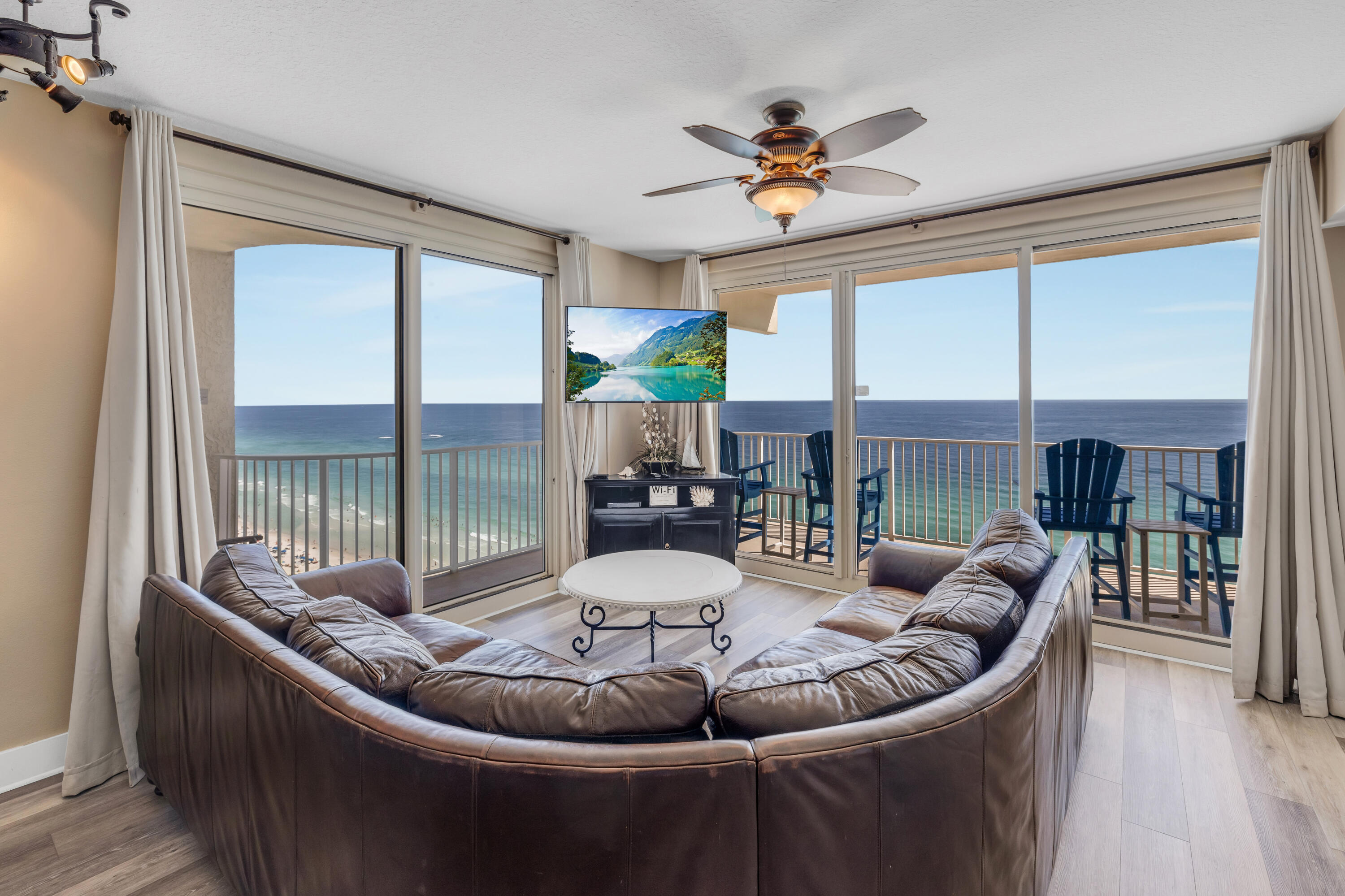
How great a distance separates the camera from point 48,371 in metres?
2.25

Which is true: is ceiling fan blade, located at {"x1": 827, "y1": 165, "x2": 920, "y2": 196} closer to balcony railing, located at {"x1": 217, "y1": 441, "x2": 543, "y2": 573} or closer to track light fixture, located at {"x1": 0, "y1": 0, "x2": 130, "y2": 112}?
track light fixture, located at {"x1": 0, "y1": 0, "x2": 130, "y2": 112}

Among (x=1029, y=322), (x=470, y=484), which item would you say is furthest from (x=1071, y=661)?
(x=470, y=484)

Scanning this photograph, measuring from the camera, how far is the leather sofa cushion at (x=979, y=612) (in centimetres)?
153

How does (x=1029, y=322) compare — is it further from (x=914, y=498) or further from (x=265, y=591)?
(x=265, y=591)

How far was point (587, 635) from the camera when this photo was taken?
3.49 metres

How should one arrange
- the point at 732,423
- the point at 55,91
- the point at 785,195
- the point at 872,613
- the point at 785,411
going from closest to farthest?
the point at 55,91 < the point at 785,195 < the point at 872,613 < the point at 785,411 < the point at 732,423

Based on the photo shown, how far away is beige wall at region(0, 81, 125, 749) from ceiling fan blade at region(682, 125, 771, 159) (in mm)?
2259

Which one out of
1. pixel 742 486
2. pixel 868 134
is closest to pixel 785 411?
pixel 742 486

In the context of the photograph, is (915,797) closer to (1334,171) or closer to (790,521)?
(1334,171)

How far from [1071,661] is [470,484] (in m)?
3.86

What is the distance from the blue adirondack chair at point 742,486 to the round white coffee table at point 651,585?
1.43 meters

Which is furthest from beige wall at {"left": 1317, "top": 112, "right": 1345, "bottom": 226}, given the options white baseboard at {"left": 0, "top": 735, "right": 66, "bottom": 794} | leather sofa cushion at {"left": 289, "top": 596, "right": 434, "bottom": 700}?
white baseboard at {"left": 0, "top": 735, "right": 66, "bottom": 794}

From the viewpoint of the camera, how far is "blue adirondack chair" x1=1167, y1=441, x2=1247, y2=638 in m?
3.15

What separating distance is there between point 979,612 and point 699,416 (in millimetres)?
3322
